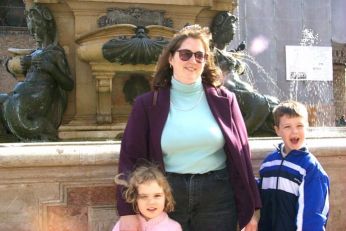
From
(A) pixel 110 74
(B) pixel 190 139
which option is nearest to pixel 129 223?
(B) pixel 190 139

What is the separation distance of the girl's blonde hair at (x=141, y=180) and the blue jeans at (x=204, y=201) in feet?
0.23

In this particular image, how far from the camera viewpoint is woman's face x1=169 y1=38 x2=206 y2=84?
2.67 metres

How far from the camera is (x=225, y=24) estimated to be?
7.43 metres

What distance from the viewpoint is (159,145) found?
2615 mm

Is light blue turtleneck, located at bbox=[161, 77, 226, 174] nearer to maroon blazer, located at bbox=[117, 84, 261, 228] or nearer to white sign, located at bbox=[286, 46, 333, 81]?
maroon blazer, located at bbox=[117, 84, 261, 228]

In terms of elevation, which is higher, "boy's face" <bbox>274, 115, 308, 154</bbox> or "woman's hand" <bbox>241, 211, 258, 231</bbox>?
"boy's face" <bbox>274, 115, 308, 154</bbox>

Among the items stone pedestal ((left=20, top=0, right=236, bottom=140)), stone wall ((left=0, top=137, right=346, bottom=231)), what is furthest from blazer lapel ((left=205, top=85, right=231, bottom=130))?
stone pedestal ((left=20, top=0, right=236, bottom=140))

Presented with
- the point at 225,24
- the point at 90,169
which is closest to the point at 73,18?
the point at 225,24

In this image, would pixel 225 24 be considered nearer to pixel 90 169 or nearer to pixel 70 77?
pixel 70 77

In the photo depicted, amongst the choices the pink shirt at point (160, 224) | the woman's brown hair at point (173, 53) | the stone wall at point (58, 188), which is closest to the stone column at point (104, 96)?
the stone wall at point (58, 188)

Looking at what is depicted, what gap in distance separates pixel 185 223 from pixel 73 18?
4.93 meters

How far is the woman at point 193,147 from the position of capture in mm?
2633

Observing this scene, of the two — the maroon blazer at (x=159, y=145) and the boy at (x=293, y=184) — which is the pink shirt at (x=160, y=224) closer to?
the maroon blazer at (x=159, y=145)

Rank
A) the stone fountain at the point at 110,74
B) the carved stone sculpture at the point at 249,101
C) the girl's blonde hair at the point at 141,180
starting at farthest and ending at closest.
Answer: the carved stone sculpture at the point at 249,101 → the stone fountain at the point at 110,74 → the girl's blonde hair at the point at 141,180
